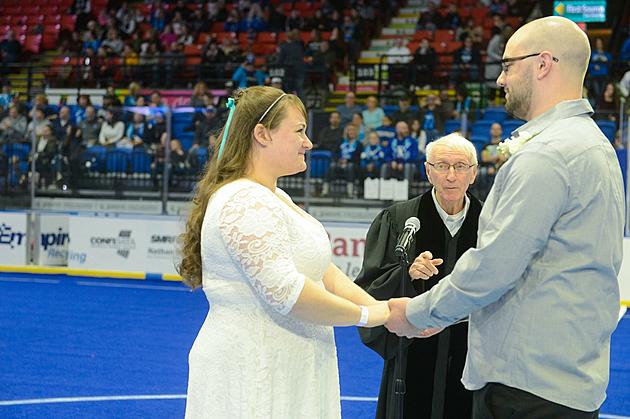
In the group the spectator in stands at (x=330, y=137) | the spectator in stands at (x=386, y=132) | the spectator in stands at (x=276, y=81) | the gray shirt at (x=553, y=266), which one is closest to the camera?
the gray shirt at (x=553, y=266)

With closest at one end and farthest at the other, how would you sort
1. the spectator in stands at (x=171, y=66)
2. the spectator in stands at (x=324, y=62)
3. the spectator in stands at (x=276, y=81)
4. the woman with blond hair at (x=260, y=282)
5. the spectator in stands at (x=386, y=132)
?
the woman with blond hair at (x=260, y=282)
the spectator in stands at (x=386, y=132)
the spectator in stands at (x=276, y=81)
the spectator in stands at (x=324, y=62)
the spectator in stands at (x=171, y=66)

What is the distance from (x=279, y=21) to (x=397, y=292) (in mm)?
21972

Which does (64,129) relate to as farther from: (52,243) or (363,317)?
(363,317)

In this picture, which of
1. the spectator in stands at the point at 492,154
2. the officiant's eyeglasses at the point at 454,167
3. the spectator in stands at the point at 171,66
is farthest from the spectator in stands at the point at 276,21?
the officiant's eyeglasses at the point at 454,167

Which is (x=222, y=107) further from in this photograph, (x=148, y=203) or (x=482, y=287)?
(x=482, y=287)

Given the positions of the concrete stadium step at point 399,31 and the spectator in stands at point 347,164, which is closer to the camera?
the spectator in stands at point 347,164

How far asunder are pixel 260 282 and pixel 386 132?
37.2 feet

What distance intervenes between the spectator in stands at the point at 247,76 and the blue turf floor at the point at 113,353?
24.5ft

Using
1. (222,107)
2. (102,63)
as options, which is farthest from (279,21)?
(222,107)

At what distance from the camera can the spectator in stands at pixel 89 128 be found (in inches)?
640

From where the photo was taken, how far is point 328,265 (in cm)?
405

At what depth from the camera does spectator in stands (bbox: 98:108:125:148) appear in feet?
52.8

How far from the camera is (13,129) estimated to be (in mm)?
16422

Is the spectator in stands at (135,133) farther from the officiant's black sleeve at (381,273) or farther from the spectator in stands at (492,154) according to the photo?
the officiant's black sleeve at (381,273)
